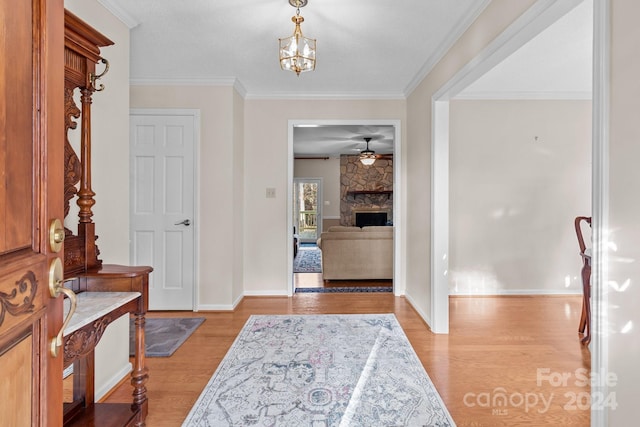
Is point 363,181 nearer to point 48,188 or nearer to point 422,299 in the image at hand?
point 422,299

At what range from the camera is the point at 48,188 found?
863 millimetres

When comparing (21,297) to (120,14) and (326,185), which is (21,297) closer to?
(120,14)

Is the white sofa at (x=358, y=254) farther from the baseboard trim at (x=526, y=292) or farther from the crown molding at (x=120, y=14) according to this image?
the crown molding at (x=120, y=14)

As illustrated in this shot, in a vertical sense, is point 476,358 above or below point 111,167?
below

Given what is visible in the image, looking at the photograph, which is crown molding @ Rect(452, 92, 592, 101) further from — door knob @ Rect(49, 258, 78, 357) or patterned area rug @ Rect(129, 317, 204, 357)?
door knob @ Rect(49, 258, 78, 357)

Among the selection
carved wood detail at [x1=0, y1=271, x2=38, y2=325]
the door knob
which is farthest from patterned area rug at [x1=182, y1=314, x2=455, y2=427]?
carved wood detail at [x1=0, y1=271, x2=38, y2=325]

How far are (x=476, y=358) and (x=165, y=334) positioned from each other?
2655 millimetres

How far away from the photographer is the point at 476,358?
2713 mm

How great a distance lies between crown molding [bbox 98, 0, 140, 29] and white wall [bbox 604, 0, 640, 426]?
277cm

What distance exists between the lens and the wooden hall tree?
714 mm

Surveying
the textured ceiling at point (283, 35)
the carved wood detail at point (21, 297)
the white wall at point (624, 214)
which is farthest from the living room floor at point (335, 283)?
the carved wood detail at point (21, 297)

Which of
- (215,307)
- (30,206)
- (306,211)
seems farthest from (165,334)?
(306,211)

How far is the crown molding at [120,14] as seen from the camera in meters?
2.34

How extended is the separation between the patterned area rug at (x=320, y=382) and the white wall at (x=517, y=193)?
1901 mm
